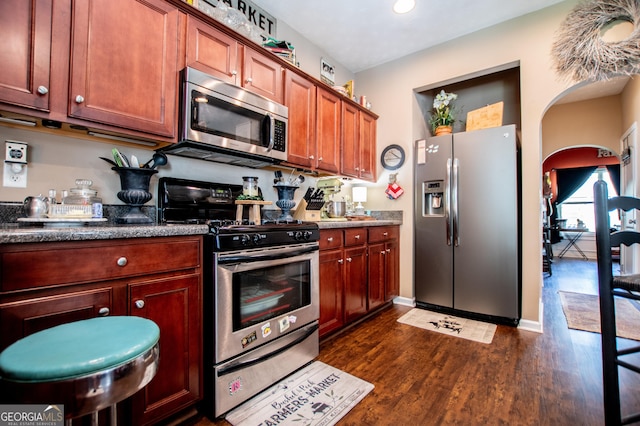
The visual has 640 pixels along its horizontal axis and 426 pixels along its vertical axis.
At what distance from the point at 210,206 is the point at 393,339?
Answer: 1.83m

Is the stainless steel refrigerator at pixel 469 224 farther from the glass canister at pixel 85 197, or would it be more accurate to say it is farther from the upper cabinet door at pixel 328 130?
the glass canister at pixel 85 197

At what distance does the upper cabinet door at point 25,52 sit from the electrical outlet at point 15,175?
1.26 feet

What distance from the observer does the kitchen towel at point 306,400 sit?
1459 millimetres

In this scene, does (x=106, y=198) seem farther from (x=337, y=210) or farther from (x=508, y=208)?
(x=508, y=208)

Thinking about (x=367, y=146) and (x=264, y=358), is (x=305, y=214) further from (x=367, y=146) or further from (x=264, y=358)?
(x=367, y=146)

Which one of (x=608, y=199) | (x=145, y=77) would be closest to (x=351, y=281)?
(x=608, y=199)

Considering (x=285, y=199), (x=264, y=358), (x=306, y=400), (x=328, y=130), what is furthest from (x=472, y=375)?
(x=328, y=130)

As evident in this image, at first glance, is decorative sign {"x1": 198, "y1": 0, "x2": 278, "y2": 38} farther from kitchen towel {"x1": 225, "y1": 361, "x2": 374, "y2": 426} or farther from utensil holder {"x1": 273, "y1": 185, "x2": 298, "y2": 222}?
kitchen towel {"x1": 225, "y1": 361, "x2": 374, "y2": 426}

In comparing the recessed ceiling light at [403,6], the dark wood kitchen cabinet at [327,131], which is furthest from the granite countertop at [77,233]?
the recessed ceiling light at [403,6]

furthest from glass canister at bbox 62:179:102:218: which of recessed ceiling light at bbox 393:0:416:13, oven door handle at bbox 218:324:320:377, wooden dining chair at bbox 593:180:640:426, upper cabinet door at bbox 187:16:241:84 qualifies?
recessed ceiling light at bbox 393:0:416:13

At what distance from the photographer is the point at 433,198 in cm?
319

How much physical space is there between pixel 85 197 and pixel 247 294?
3.24 ft

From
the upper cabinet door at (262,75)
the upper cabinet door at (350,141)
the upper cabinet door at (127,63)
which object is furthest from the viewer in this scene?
the upper cabinet door at (350,141)

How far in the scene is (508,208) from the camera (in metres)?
2.74
